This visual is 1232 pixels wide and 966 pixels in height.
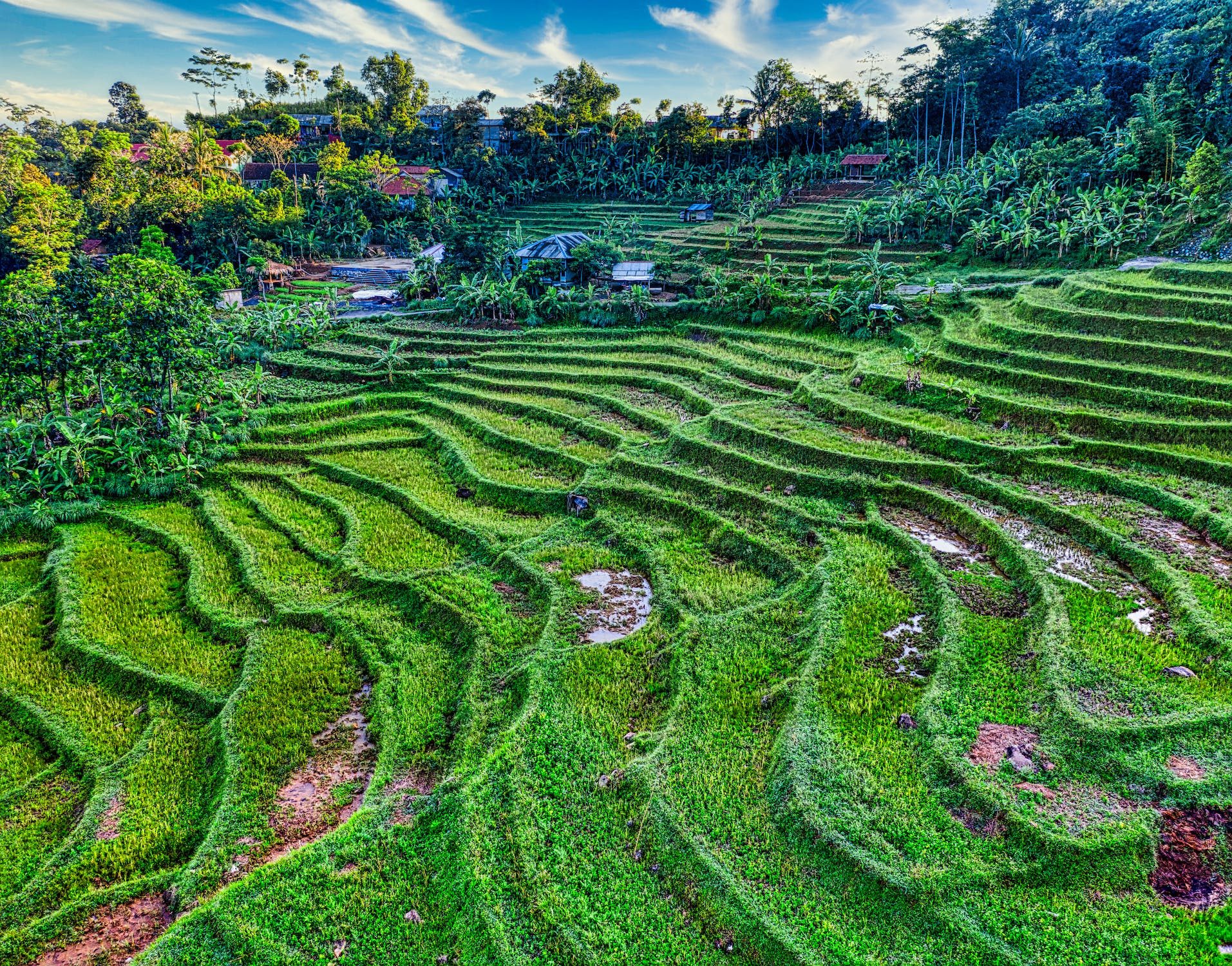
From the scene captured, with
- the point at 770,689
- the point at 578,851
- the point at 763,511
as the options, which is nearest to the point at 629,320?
the point at 763,511

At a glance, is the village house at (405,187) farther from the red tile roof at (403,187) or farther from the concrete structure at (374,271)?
the concrete structure at (374,271)

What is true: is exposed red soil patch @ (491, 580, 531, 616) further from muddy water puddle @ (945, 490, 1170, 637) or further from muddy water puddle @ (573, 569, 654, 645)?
muddy water puddle @ (945, 490, 1170, 637)

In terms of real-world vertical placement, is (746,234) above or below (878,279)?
above

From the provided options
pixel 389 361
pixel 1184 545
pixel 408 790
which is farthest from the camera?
pixel 389 361

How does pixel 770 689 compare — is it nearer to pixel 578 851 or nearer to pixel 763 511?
pixel 578 851

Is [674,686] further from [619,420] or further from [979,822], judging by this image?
[619,420]

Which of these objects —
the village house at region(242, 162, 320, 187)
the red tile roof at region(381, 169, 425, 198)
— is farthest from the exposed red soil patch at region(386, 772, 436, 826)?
the village house at region(242, 162, 320, 187)

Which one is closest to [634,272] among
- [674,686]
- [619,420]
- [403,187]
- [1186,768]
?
[619,420]
